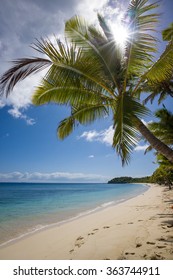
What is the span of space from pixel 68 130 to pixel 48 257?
3.15 meters

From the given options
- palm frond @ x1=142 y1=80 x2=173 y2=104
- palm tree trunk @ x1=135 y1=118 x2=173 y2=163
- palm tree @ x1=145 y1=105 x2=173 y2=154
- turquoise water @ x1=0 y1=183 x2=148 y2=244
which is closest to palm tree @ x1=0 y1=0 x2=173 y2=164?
palm tree trunk @ x1=135 y1=118 x2=173 y2=163

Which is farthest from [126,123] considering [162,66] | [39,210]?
[39,210]

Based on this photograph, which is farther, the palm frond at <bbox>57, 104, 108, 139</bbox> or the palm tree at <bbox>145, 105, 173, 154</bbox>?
the palm tree at <bbox>145, 105, 173, 154</bbox>

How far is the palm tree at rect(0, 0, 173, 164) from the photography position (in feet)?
13.1

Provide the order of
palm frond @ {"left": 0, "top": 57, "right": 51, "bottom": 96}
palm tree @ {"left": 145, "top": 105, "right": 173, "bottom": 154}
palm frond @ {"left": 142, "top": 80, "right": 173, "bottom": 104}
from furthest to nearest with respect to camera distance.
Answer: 1. palm tree @ {"left": 145, "top": 105, "right": 173, "bottom": 154}
2. palm frond @ {"left": 142, "top": 80, "right": 173, "bottom": 104}
3. palm frond @ {"left": 0, "top": 57, "right": 51, "bottom": 96}

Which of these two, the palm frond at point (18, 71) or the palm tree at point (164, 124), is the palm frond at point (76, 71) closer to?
the palm frond at point (18, 71)

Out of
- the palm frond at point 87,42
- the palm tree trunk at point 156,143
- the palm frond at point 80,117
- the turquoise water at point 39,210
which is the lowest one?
the turquoise water at point 39,210

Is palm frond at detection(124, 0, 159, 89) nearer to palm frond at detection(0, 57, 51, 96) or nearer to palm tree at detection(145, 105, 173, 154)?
palm frond at detection(0, 57, 51, 96)

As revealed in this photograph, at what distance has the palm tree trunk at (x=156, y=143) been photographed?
3.96m

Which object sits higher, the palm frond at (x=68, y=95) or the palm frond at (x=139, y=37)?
the palm frond at (x=139, y=37)

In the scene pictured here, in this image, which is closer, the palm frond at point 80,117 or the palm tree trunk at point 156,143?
the palm tree trunk at point 156,143

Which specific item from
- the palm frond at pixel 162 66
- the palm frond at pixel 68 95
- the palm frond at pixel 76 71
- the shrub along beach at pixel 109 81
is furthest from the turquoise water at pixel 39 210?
the palm frond at pixel 162 66
